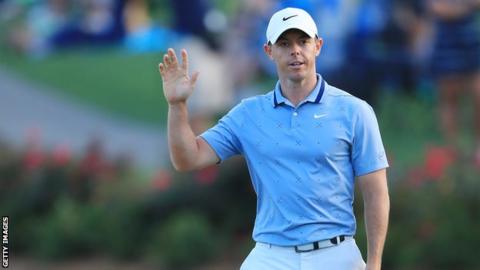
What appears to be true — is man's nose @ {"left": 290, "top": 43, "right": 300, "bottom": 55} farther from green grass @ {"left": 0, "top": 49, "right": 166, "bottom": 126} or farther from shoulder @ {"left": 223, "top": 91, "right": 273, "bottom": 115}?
green grass @ {"left": 0, "top": 49, "right": 166, "bottom": 126}

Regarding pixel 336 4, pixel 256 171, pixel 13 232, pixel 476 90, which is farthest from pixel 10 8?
pixel 256 171

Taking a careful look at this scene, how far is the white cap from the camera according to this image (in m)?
5.24

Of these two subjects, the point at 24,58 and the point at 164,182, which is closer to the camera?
the point at 164,182

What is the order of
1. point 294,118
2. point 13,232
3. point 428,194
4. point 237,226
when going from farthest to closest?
point 13,232 < point 237,226 < point 428,194 < point 294,118

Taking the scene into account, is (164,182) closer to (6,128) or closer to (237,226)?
(237,226)

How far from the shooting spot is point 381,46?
12203 mm

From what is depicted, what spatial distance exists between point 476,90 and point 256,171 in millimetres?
6679

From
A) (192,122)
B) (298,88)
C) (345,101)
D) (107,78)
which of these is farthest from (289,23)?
(107,78)

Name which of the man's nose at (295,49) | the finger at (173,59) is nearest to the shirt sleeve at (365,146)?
the man's nose at (295,49)

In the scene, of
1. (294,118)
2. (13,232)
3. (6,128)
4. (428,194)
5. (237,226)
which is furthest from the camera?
(6,128)

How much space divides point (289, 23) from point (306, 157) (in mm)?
616

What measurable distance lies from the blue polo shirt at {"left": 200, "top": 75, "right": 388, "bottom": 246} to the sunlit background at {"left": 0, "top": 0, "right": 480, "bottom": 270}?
184 inches

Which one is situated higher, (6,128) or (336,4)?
(336,4)

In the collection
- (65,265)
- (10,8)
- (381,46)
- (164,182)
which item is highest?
(10,8)
